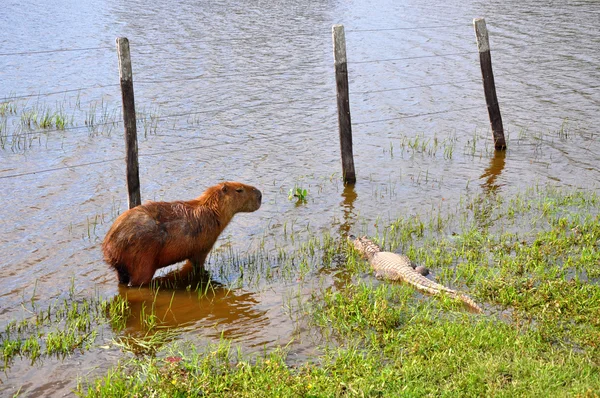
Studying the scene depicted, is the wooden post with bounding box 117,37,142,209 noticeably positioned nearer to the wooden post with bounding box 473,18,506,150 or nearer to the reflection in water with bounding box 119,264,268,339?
the reflection in water with bounding box 119,264,268,339

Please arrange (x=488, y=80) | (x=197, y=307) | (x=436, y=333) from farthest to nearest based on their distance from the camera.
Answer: (x=488, y=80), (x=197, y=307), (x=436, y=333)

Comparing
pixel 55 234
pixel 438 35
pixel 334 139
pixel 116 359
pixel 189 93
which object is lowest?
pixel 116 359

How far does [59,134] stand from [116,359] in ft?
27.3

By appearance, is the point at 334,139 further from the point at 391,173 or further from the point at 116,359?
the point at 116,359

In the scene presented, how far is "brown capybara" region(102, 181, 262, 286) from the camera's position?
7.36 m

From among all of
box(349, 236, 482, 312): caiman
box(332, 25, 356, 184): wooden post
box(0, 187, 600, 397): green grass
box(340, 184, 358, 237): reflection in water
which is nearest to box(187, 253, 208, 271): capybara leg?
box(0, 187, 600, 397): green grass

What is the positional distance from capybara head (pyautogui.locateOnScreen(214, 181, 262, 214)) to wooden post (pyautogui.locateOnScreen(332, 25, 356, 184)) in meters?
2.55

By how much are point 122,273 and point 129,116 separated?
2.05 metres

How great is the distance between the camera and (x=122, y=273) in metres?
7.54

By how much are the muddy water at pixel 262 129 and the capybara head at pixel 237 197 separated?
0.68m

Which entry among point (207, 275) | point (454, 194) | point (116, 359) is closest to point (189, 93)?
point (454, 194)

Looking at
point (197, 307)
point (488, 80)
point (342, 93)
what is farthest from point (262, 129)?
point (197, 307)

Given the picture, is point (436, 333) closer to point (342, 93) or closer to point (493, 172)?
point (342, 93)

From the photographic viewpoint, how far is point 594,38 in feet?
66.2
